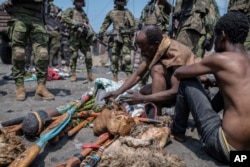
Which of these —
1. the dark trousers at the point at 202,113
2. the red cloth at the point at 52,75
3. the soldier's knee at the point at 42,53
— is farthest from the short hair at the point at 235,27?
the red cloth at the point at 52,75

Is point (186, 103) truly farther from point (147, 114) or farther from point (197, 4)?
point (197, 4)

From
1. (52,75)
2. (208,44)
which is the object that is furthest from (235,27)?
(52,75)

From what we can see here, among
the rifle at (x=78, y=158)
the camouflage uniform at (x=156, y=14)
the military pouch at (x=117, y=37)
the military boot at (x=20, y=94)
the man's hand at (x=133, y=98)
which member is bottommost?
the rifle at (x=78, y=158)

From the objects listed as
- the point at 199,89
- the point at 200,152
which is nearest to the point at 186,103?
the point at 199,89

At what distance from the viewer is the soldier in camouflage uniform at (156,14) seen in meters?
7.41

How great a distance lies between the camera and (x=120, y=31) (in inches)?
291

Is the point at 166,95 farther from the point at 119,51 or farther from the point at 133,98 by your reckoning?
the point at 119,51

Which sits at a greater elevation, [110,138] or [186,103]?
[186,103]

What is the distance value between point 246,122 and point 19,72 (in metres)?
3.55

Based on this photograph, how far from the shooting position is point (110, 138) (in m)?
2.76

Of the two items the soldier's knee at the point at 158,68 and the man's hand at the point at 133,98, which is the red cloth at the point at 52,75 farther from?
the soldier's knee at the point at 158,68

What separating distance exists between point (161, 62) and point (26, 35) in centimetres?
238

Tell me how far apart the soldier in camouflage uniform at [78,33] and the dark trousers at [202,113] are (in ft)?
15.9

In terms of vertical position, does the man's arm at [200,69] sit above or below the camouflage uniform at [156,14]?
below
